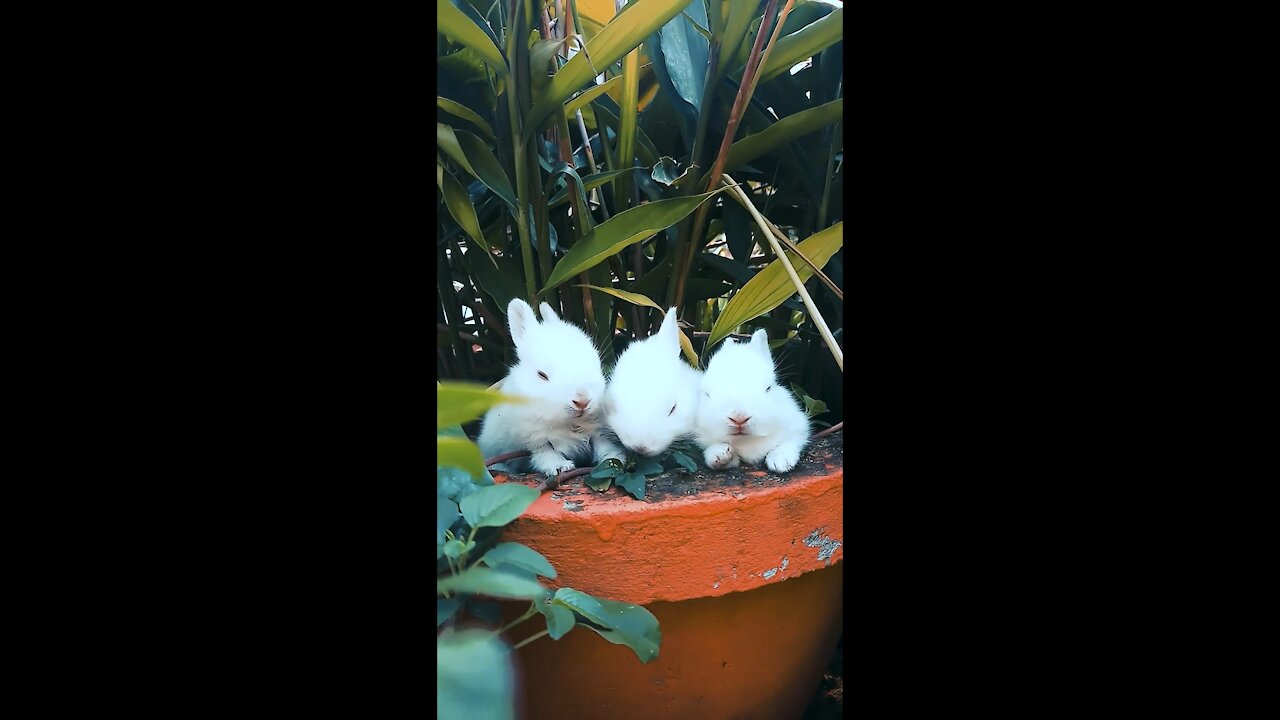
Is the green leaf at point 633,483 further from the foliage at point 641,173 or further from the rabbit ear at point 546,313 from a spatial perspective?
the rabbit ear at point 546,313

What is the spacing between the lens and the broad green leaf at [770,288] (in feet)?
2.07

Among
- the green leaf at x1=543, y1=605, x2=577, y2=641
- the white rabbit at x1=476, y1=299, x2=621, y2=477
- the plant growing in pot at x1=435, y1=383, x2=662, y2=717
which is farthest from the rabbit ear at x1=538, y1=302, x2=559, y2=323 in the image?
the green leaf at x1=543, y1=605, x2=577, y2=641

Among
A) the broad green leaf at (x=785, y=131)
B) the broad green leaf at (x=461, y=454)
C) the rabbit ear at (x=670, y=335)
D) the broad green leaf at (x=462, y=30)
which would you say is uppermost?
the broad green leaf at (x=462, y=30)

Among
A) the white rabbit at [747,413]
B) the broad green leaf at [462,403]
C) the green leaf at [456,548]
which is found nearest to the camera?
the broad green leaf at [462,403]

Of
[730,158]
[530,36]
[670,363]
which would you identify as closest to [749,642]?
[670,363]

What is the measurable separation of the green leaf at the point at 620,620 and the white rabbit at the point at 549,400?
0.10 m

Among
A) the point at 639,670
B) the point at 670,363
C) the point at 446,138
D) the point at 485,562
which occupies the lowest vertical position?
the point at 639,670

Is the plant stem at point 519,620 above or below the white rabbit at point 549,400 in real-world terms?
below

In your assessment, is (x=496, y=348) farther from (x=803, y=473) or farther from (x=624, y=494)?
(x=803, y=473)

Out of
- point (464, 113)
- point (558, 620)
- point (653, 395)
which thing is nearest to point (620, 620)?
point (558, 620)

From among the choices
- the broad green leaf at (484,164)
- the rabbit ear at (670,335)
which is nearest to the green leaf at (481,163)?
the broad green leaf at (484,164)

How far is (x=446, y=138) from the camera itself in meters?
0.56

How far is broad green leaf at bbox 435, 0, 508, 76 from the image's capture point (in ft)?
1.79

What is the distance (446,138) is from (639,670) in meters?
0.42
